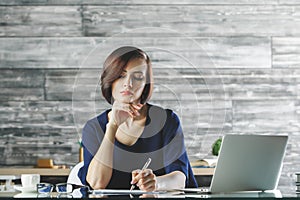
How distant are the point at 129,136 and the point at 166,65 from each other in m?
1.58

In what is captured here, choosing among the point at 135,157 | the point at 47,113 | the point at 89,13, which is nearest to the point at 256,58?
the point at 89,13

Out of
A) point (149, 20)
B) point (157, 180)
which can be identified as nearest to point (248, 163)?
point (157, 180)

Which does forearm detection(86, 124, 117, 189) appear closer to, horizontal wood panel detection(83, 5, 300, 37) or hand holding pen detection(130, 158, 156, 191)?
hand holding pen detection(130, 158, 156, 191)

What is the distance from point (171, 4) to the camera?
468cm

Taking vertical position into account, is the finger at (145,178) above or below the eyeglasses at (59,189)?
below

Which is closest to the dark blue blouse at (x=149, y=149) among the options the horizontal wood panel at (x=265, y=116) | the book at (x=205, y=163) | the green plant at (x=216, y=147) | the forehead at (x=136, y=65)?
the forehead at (x=136, y=65)

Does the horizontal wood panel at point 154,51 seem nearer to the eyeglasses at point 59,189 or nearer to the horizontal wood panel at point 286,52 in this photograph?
the horizontal wood panel at point 286,52

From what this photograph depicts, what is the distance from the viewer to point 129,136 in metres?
3.16

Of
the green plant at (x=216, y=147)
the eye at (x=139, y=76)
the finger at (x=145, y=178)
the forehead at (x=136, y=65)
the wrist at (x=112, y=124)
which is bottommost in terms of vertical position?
the green plant at (x=216, y=147)

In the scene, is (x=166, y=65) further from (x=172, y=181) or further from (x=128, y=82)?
(x=172, y=181)

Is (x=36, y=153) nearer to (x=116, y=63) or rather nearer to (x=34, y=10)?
(x=34, y=10)

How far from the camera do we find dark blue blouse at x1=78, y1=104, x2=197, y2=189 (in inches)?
121

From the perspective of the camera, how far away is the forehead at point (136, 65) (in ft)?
10.2

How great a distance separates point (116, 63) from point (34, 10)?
1753mm
